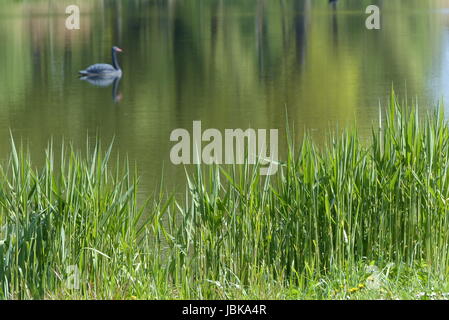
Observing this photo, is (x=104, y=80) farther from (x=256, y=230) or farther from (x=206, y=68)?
(x=256, y=230)

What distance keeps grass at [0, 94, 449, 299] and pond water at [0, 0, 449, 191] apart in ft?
16.0

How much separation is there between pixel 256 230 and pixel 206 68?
82.2ft

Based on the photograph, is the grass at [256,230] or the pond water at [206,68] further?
the pond water at [206,68]

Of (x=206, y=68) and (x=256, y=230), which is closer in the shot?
(x=256, y=230)

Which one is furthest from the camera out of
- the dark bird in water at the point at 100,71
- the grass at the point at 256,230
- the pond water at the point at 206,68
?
the dark bird in water at the point at 100,71

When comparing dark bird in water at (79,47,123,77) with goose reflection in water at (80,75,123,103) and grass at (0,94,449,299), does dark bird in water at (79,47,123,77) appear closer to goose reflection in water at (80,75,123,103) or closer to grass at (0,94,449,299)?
goose reflection in water at (80,75,123,103)

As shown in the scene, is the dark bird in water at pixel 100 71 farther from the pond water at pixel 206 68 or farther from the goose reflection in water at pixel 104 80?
the pond water at pixel 206 68

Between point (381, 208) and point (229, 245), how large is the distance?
1.04 meters

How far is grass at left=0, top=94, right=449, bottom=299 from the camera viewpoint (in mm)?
5469

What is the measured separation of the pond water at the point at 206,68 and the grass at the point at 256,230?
4.88 m

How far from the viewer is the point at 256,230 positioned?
5.78 metres

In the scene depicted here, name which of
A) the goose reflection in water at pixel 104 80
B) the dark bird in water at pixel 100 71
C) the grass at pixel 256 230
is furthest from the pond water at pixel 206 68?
the grass at pixel 256 230

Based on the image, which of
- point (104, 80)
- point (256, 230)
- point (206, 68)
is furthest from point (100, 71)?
point (256, 230)

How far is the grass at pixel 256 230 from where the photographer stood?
5469 mm
